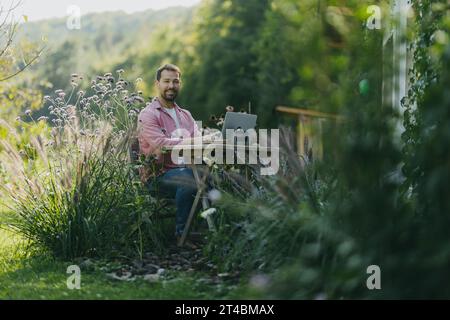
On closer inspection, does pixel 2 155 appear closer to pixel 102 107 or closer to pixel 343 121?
pixel 102 107

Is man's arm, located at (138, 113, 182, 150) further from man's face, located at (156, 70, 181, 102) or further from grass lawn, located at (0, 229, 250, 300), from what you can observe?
grass lawn, located at (0, 229, 250, 300)

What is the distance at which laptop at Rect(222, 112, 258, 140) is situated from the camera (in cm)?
577

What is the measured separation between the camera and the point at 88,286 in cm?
437

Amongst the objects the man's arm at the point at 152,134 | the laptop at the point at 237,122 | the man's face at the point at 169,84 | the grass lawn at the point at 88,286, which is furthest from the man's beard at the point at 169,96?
the grass lawn at the point at 88,286

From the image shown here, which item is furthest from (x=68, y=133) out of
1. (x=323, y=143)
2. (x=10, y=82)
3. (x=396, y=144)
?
(x=10, y=82)

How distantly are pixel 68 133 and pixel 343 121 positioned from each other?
8.77 ft

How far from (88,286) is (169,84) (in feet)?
8.09

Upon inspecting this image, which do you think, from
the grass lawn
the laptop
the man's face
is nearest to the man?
the man's face

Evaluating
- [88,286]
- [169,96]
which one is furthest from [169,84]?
[88,286]

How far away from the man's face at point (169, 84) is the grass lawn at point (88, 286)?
1910 mm

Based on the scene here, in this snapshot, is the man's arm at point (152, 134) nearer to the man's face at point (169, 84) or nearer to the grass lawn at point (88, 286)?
the man's face at point (169, 84)

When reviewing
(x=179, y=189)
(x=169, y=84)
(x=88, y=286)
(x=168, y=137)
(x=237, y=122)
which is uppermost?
(x=169, y=84)

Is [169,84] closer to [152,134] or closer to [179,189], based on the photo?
[152,134]

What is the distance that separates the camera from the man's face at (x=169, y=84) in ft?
20.7
